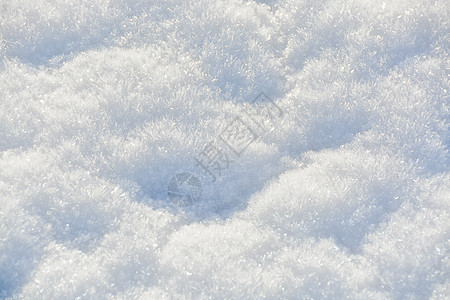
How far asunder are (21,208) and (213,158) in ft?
2.70

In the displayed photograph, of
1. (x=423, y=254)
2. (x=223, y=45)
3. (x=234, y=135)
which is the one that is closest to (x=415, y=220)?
(x=423, y=254)

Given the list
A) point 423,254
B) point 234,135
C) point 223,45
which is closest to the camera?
point 423,254

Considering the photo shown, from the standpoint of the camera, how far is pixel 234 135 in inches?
71.3

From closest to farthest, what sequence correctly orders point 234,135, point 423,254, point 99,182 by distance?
point 423,254, point 99,182, point 234,135

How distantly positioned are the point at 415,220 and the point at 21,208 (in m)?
1.60

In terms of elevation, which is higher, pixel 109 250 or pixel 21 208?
pixel 21 208

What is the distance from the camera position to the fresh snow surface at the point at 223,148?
1519 millimetres

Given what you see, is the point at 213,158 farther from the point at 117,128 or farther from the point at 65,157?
the point at 65,157

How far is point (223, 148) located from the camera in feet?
5.87

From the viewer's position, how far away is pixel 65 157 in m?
1.71

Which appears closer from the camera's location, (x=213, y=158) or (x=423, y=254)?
(x=423, y=254)

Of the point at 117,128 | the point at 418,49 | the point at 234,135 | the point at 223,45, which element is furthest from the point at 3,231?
the point at 418,49

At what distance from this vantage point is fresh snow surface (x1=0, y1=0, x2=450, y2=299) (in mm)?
1519

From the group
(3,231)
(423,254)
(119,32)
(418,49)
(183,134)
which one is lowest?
(423,254)
